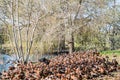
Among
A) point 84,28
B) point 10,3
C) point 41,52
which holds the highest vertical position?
point 10,3

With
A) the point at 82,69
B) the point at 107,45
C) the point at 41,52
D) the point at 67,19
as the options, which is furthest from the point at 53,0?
the point at 82,69

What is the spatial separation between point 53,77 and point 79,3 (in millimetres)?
13921

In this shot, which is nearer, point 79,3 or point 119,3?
point 79,3

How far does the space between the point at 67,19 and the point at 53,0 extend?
2.26 meters

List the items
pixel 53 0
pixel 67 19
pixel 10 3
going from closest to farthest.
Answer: pixel 10 3, pixel 53 0, pixel 67 19

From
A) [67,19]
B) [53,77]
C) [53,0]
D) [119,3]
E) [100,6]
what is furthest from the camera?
[119,3]

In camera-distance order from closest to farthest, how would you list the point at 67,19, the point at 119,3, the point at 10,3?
the point at 10,3 → the point at 67,19 → the point at 119,3

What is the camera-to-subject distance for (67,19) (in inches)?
727

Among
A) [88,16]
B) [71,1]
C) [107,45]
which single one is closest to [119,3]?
[107,45]

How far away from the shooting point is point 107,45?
23.6 meters

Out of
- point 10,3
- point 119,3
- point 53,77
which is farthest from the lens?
point 119,3

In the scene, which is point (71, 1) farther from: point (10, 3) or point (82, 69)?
point (82, 69)

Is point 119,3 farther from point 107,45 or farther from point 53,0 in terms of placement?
point 53,0

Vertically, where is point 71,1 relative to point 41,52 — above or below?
above
